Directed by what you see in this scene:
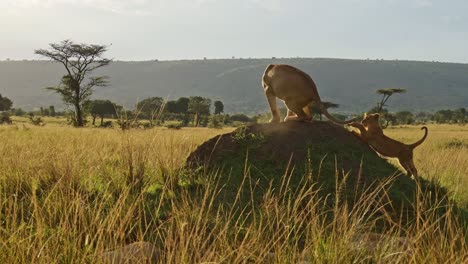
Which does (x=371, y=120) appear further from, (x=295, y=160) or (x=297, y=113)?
(x=295, y=160)

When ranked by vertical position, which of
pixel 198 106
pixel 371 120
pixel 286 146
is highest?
pixel 198 106

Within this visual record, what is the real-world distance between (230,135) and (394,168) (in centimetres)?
208

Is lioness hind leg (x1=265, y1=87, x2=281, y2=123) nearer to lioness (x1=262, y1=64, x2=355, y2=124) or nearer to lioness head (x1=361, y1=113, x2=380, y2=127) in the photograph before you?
lioness (x1=262, y1=64, x2=355, y2=124)

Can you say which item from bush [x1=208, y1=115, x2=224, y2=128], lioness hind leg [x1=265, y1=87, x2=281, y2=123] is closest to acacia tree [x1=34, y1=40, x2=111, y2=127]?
bush [x1=208, y1=115, x2=224, y2=128]

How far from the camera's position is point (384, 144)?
21.5 feet

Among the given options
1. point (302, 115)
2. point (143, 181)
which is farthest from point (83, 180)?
point (302, 115)

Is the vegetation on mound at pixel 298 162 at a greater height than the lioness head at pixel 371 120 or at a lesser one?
lesser

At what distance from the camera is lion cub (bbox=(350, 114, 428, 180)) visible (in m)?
6.52

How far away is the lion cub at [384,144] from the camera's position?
652 centimetres

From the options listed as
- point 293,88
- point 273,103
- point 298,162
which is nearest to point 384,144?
point 298,162

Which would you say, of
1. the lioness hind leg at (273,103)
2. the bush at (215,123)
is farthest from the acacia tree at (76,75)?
the lioness hind leg at (273,103)

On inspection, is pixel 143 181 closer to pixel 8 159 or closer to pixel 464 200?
pixel 8 159

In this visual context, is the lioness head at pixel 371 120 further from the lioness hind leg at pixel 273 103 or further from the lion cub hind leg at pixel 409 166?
the lioness hind leg at pixel 273 103

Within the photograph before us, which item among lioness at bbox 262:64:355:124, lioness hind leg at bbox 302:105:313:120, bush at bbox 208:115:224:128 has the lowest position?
bush at bbox 208:115:224:128
